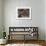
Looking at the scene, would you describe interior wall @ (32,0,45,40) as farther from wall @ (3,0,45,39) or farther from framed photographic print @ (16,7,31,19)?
framed photographic print @ (16,7,31,19)

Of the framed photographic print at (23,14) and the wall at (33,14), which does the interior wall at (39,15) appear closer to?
the wall at (33,14)

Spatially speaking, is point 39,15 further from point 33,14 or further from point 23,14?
point 23,14

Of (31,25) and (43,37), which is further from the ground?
(31,25)

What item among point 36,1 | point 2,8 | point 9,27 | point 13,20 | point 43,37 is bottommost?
point 43,37

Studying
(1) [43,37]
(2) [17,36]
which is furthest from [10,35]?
(1) [43,37]

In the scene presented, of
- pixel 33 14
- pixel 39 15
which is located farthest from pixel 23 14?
pixel 39 15

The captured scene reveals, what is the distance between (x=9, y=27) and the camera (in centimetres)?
451

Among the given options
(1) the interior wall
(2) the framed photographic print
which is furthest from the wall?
(2) the framed photographic print

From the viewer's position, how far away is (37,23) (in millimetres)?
4555

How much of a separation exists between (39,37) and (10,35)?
1186mm

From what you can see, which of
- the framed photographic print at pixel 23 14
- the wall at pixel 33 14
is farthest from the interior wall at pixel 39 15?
the framed photographic print at pixel 23 14

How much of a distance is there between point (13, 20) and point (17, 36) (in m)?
0.67

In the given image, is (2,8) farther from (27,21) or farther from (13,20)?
(27,21)

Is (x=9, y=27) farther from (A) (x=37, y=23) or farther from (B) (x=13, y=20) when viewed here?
(A) (x=37, y=23)
